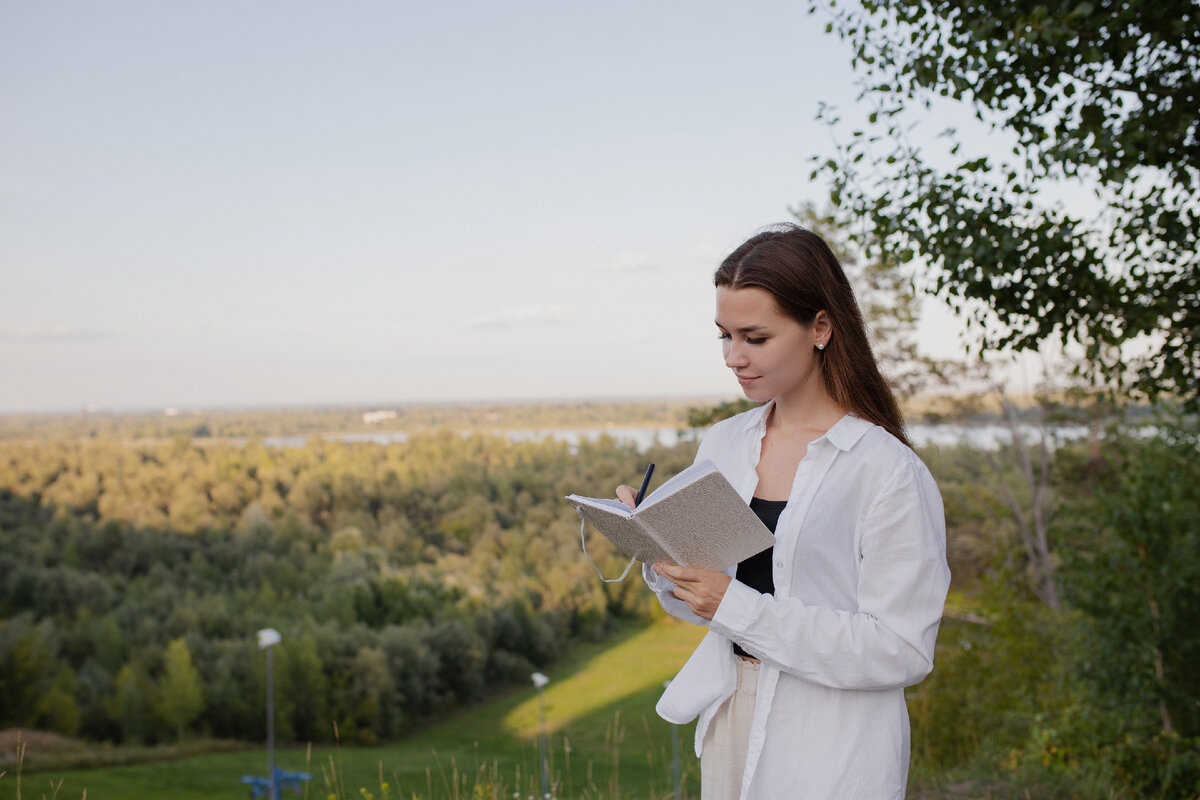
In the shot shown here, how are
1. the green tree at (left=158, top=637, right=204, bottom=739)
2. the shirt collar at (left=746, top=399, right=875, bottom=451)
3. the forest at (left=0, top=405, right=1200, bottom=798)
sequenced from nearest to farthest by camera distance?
the shirt collar at (left=746, top=399, right=875, bottom=451)
the forest at (left=0, top=405, right=1200, bottom=798)
the green tree at (left=158, top=637, right=204, bottom=739)

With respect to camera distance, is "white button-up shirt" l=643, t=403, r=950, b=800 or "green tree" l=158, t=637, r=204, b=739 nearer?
"white button-up shirt" l=643, t=403, r=950, b=800

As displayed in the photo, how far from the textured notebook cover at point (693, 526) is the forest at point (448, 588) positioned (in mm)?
3520

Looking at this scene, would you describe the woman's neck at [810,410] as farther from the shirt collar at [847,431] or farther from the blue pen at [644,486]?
the blue pen at [644,486]

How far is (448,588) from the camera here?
29.9 m

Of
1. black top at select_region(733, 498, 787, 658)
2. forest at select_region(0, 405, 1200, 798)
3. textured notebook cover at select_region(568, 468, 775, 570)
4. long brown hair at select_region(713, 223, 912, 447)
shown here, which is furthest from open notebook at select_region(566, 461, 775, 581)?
forest at select_region(0, 405, 1200, 798)

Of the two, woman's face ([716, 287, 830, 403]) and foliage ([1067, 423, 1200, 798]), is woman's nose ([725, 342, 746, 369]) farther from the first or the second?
foliage ([1067, 423, 1200, 798])

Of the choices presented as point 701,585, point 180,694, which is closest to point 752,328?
point 701,585

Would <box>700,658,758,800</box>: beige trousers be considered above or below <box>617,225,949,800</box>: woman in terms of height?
below

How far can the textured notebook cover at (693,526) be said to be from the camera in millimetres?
1395

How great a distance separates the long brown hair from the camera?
62.1 inches

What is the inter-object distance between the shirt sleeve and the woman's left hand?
0.02 meters

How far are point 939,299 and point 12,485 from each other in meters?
43.2

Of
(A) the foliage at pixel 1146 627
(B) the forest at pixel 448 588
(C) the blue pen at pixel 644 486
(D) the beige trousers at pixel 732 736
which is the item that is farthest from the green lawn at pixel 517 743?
(C) the blue pen at pixel 644 486

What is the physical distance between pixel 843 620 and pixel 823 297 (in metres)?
0.56
